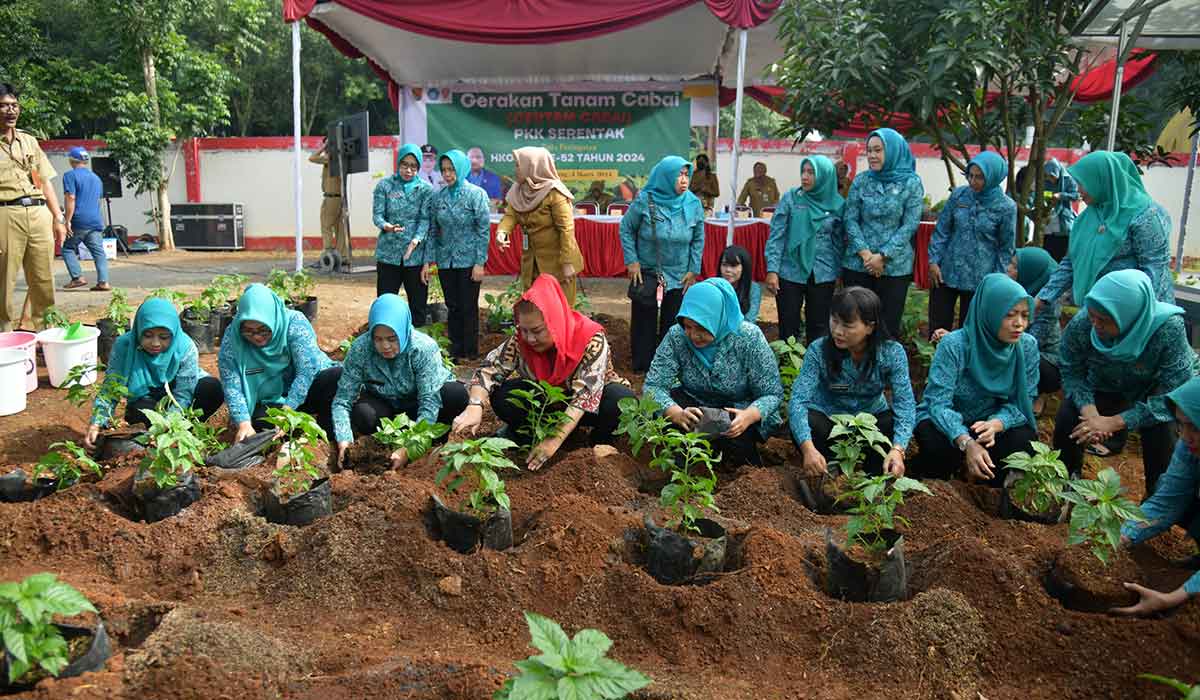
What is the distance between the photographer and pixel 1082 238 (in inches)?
176

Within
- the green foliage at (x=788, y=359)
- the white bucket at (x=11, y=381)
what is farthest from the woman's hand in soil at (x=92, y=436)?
the green foliage at (x=788, y=359)

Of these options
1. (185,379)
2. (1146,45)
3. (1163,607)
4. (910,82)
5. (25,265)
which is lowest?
(1163,607)

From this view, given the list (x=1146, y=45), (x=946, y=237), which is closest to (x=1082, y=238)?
(x=946, y=237)

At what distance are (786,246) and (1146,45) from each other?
11.5ft

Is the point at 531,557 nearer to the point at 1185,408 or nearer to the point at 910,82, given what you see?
the point at 1185,408

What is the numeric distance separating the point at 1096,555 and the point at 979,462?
742 mm

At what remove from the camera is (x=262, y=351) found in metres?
3.96

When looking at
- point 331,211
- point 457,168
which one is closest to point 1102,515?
point 457,168

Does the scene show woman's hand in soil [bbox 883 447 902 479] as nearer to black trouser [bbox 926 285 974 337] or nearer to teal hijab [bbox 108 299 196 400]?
black trouser [bbox 926 285 974 337]

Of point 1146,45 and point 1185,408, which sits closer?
point 1185,408

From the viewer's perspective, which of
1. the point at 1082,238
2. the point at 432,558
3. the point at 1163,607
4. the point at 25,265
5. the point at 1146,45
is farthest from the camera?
the point at 1146,45

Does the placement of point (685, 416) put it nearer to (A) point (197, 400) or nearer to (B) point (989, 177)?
(A) point (197, 400)

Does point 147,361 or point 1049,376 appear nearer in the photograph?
point 147,361

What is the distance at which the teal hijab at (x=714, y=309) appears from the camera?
3.67 m
